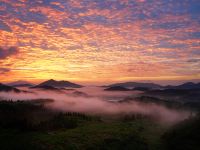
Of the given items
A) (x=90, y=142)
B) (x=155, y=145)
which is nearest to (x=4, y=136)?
(x=90, y=142)

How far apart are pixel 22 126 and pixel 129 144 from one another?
34.1 meters

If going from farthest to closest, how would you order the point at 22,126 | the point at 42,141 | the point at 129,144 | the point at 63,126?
the point at 63,126
the point at 22,126
the point at 129,144
the point at 42,141

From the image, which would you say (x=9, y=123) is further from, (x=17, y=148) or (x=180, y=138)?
(x=180, y=138)

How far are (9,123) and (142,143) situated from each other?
139 feet

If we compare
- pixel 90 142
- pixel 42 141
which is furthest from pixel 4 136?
pixel 90 142

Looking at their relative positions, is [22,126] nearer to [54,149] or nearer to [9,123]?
[9,123]

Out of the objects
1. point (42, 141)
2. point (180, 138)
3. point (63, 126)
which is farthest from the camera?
point (63, 126)

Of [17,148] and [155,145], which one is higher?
[17,148]

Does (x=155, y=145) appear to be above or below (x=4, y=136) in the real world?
below

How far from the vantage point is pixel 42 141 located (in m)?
54.6

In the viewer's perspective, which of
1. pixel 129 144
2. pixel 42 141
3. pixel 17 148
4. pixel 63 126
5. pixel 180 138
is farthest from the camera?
pixel 63 126

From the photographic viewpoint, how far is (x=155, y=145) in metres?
60.7

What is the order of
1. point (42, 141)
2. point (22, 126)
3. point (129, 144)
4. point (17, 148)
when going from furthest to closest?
point (22, 126) < point (129, 144) < point (42, 141) < point (17, 148)

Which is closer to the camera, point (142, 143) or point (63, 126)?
point (142, 143)
